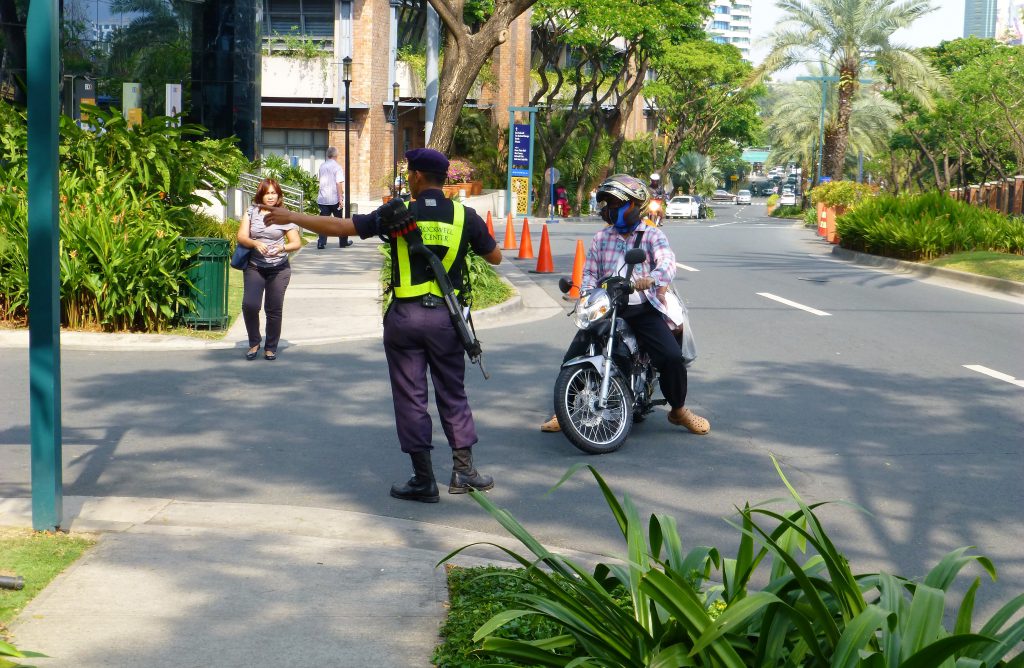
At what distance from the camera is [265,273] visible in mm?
11500

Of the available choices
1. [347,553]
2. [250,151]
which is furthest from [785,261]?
[347,553]

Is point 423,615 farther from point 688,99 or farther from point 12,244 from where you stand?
point 688,99

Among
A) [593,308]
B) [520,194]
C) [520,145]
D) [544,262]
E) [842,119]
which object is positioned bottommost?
[544,262]

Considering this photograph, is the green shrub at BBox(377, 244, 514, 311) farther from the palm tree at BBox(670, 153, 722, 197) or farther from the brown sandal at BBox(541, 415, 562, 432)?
the palm tree at BBox(670, 153, 722, 197)

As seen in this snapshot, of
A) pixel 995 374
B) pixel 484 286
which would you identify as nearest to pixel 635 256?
pixel 995 374

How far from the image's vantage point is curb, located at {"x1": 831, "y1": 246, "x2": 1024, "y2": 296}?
19.8 meters

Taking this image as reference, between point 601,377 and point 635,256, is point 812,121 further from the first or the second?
point 635,256

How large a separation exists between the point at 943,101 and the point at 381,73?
79.1 feet

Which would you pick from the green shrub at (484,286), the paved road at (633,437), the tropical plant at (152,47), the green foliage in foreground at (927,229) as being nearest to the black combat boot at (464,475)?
the paved road at (633,437)

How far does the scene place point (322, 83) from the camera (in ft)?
145

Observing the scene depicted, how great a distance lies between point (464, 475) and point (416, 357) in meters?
0.78

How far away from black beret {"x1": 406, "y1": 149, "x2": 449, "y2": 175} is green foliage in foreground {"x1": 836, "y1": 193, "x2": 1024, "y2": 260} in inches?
779

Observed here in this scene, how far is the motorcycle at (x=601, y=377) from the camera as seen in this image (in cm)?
802

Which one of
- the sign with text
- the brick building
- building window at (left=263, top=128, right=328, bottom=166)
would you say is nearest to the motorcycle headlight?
the brick building
